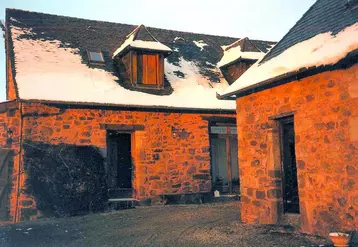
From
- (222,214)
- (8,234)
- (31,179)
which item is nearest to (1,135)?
(31,179)

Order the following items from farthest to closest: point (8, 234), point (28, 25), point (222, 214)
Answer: point (28, 25), point (222, 214), point (8, 234)

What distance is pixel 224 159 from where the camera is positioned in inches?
526

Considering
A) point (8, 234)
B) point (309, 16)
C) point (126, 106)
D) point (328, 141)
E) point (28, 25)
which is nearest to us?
point (328, 141)

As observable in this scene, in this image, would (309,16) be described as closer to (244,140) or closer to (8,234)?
(244,140)

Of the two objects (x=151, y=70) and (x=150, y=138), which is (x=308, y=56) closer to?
(x=150, y=138)

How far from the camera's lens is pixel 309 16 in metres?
8.11

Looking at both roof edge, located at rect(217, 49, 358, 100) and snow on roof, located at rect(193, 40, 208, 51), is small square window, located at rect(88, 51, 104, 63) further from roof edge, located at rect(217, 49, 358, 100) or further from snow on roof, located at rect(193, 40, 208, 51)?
roof edge, located at rect(217, 49, 358, 100)

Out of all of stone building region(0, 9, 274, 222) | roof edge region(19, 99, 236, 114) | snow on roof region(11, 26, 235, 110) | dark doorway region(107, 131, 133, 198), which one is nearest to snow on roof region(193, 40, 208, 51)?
stone building region(0, 9, 274, 222)

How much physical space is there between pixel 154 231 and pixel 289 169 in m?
3.08

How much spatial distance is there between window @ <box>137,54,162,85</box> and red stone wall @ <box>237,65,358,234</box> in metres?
4.57

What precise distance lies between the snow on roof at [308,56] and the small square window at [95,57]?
572 cm

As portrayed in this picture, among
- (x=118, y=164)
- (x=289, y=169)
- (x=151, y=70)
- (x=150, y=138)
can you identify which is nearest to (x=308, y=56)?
(x=289, y=169)

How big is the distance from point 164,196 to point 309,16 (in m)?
6.55

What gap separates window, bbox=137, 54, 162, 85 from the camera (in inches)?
474
